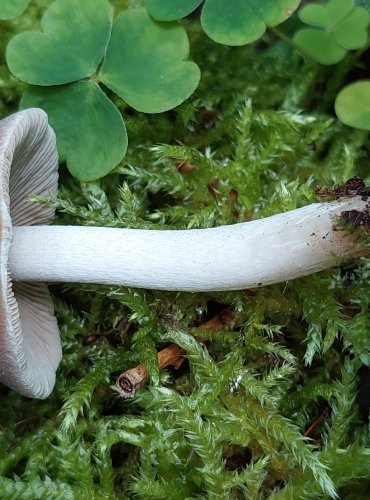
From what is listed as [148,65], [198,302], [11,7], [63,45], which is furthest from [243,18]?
[198,302]

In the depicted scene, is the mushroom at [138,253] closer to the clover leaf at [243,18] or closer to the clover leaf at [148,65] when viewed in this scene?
the clover leaf at [148,65]

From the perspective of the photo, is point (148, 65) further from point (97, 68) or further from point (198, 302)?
point (198, 302)

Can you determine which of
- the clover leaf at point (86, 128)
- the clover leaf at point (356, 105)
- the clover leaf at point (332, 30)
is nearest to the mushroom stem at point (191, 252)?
the clover leaf at point (86, 128)

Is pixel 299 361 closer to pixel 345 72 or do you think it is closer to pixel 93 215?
pixel 93 215

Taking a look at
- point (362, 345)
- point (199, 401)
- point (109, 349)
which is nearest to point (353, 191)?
point (362, 345)

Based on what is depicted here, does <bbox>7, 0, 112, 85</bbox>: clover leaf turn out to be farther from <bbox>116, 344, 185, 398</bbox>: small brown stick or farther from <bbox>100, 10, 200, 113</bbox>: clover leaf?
<bbox>116, 344, 185, 398</bbox>: small brown stick
